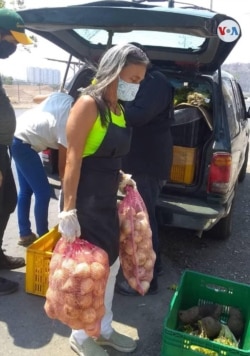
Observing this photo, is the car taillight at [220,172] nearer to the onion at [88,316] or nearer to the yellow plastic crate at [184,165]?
the yellow plastic crate at [184,165]

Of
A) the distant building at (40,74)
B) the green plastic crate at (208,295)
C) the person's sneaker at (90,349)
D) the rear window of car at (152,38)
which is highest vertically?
the rear window of car at (152,38)

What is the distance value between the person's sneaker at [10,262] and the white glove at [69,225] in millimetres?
1676

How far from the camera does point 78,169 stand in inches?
84.6

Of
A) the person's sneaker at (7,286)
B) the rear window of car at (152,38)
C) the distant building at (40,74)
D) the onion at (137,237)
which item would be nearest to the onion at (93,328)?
the onion at (137,237)

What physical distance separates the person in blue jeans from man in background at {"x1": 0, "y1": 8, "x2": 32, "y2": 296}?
0.25 meters

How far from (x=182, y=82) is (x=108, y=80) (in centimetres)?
238

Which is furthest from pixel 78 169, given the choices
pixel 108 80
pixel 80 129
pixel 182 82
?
pixel 182 82

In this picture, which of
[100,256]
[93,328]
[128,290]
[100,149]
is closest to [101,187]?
[100,149]

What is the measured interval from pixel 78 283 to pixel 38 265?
1.11 metres

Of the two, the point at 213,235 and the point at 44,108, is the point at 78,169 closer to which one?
the point at 44,108

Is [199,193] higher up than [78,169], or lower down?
lower down

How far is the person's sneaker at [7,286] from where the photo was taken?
3.28 m

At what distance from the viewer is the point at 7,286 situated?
3295 millimetres

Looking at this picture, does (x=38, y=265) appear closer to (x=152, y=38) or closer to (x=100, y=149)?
(x=100, y=149)
